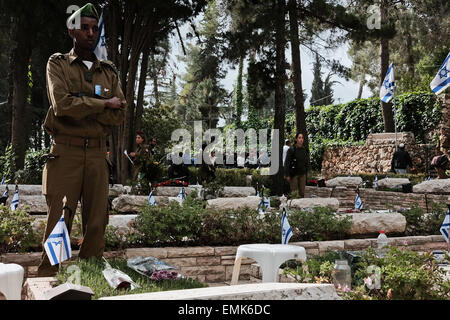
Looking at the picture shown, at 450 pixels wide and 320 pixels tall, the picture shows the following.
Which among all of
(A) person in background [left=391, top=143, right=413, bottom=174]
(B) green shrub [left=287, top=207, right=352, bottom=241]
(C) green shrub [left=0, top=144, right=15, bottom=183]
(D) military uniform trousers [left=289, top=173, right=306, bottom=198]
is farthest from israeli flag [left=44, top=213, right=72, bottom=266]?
(A) person in background [left=391, top=143, right=413, bottom=174]

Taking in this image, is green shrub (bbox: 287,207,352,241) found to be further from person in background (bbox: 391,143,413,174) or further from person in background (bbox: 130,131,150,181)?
person in background (bbox: 391,143,413,174)

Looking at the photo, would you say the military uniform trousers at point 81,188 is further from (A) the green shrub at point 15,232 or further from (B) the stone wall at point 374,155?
(B) the stone wall at point 374,155

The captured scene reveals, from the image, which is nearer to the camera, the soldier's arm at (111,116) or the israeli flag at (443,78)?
the soldier's arm at (111,116)

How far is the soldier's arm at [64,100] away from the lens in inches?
153

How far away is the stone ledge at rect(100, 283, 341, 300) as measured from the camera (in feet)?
6.94

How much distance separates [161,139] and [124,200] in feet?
66.5

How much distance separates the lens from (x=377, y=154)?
21.8m

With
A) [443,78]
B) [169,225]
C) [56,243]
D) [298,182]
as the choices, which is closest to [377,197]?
[298,182]

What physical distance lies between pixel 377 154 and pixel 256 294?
67.7 ft

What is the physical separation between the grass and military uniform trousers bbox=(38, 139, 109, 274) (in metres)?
0.23

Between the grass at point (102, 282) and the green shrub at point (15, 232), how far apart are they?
133 cm

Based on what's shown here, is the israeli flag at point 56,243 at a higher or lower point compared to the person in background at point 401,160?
lower

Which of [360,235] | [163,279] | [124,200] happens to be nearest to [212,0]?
[124,200]

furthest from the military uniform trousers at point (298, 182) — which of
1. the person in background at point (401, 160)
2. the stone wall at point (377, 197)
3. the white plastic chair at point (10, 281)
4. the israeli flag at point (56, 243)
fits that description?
the white plastic chair at point (10, 281)
